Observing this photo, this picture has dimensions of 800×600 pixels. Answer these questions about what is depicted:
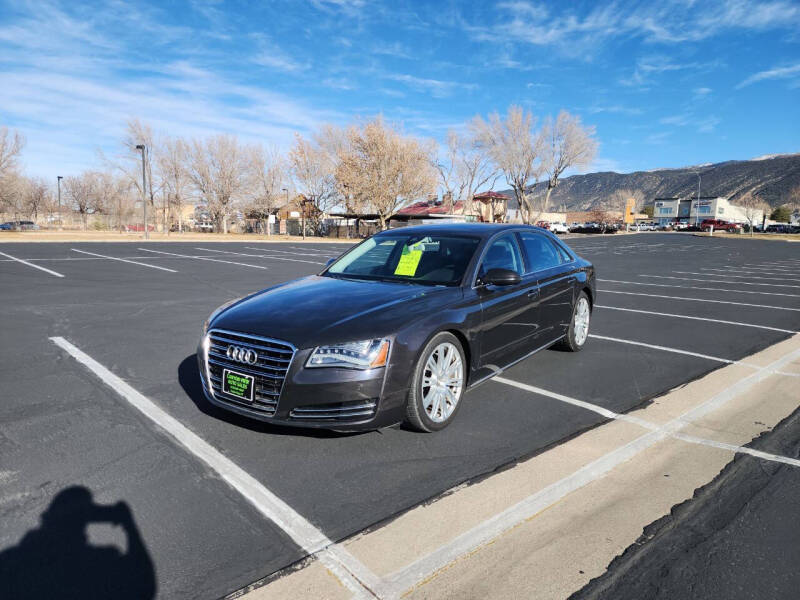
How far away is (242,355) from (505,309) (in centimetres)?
221

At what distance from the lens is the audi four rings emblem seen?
3.45m

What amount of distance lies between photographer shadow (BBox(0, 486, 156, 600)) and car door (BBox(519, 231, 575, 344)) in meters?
3.87

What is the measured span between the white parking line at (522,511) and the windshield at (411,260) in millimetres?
→ 1715

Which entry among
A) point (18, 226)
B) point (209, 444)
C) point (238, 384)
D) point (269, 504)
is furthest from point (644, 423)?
point (18, 226)

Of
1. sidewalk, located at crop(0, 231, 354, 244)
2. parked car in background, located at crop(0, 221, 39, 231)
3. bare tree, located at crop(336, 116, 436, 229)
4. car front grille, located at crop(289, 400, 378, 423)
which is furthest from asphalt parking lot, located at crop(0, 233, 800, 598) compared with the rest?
parked car in background, located at crop(0, 221, 39, 231)

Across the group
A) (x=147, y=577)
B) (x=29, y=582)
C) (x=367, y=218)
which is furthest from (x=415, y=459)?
(x=367, y=218)

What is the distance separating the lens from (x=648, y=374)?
213 inches

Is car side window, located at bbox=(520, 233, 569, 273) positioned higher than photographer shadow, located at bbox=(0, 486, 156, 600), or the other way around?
car side window, located at bbox=(520, 233, 569, 273)

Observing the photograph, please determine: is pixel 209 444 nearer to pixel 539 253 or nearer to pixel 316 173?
pixel 539 253

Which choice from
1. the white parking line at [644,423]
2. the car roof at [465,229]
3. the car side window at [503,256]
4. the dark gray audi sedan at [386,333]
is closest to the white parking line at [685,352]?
the dark gray audi sedan at [386,333]

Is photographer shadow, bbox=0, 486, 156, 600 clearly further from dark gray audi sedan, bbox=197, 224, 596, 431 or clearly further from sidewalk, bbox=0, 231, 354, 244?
sidewalk, bbox=0, 231, 354, 244

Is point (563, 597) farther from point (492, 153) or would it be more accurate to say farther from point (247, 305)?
point (492, 153)

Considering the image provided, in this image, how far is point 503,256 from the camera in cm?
494

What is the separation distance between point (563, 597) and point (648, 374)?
3.74 m
